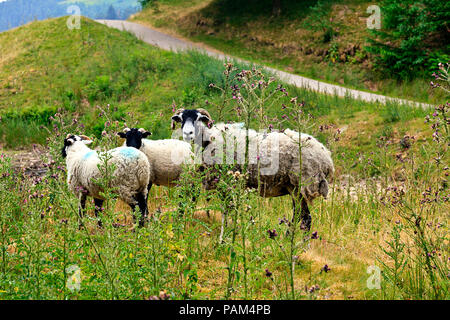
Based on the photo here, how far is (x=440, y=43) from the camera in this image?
18812mm

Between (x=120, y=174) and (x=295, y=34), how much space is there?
837 inches

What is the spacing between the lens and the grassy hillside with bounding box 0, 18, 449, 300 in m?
3.57

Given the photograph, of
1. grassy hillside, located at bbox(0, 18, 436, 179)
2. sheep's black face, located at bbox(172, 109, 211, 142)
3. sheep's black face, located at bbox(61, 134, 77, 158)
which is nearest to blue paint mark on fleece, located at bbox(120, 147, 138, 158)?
sheep's black face, located at bbox(172, 109, 211, 142)

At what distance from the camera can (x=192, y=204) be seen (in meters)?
4.29

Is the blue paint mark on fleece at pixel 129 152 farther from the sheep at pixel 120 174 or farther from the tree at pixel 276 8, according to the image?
the tree at pixel 276 8

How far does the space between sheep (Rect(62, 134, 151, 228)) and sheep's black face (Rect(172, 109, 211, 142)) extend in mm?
717

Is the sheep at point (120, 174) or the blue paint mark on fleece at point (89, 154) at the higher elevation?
the blue paint mark on fleece at point (89, 154)

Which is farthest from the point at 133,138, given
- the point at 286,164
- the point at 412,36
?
the point at 412,36

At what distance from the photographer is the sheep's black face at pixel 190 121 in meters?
6.35

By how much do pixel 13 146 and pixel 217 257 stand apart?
1164cm

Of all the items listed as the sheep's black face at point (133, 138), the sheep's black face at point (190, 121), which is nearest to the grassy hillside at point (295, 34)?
the sheep's black face at point (190, 121)

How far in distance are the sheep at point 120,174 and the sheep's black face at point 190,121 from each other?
0.72 meters
